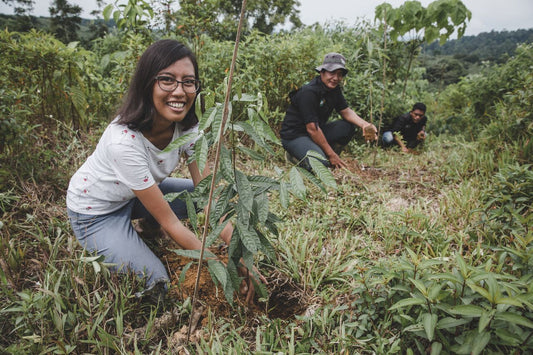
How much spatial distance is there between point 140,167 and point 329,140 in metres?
2.72

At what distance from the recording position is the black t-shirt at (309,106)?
3.26m

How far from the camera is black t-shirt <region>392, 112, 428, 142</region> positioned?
170 inches

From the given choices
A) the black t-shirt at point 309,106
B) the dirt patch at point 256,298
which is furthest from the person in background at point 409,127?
the dirt patch at point 256,298

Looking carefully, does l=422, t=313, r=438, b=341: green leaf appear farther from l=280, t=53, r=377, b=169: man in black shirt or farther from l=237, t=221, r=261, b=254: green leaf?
l=280, t=53, r=377, b=169: man in black shirt

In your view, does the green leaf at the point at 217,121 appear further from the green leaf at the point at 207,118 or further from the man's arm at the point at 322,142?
the man's arm at the point at 322,142

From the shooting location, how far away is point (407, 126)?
434cm

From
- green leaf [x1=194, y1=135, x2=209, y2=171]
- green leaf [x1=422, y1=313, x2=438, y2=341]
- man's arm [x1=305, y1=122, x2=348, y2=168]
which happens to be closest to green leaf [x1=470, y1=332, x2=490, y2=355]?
green leaf [x1=422, y1=313, x2=438, y2=341]

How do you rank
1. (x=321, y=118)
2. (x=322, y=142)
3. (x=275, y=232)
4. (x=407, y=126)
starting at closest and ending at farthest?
(x=275, y=232) → (x=322, y=142) → (x=321, y=118) → (x=407, y=126)

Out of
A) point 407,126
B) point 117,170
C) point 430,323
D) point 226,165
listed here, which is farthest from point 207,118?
point 407,126

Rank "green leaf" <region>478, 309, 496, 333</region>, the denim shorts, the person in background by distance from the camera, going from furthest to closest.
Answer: the person in background
the denim shorts
"green leaf" <region>478, 309, 496, 333</region>

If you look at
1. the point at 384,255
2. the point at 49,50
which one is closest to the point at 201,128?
the point at 384,255

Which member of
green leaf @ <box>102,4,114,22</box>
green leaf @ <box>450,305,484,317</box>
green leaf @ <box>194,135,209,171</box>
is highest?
green leaf @ <box>102,4,114,22</box>

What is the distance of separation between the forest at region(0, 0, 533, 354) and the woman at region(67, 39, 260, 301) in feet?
0.41

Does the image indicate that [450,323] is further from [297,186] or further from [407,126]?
[407,126]
